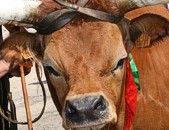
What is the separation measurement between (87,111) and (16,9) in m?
1.11

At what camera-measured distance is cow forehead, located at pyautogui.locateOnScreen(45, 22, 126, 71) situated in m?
4.84

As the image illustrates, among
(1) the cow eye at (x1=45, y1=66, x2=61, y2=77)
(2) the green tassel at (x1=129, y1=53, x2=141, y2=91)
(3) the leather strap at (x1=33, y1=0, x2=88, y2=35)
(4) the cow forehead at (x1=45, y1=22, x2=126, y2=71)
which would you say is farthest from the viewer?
(2) the green tassel at (x1=129, y1=53, x2=141, y2=91)

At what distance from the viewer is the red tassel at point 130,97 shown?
5398 millimetres

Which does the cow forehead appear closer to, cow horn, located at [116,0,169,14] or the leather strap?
the leather strap

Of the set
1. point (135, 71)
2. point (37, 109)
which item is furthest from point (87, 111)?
point (37, 109)

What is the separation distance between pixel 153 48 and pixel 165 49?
0.15 metres

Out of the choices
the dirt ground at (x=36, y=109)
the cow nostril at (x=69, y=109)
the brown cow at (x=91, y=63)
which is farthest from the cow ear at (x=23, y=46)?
the dirt ground at (x=36, y=109)

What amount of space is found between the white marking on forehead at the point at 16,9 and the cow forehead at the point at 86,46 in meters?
0.30

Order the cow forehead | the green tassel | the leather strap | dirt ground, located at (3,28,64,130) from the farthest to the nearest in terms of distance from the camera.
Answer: dirt ground, located at (3,28,64,130) → the green tassel → the leather strap → the cow forehead

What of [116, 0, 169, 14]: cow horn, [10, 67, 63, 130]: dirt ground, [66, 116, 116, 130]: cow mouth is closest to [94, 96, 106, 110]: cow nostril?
[66, 116, 116, 130]: cow mouth

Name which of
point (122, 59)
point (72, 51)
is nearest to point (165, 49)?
point (122, 59)

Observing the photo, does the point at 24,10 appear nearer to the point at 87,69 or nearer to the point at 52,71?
the point at 52,71

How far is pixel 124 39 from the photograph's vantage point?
531 centimetres

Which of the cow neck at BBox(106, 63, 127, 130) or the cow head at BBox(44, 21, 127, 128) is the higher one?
the cow head at BBox(44, 21, 127, 128)
